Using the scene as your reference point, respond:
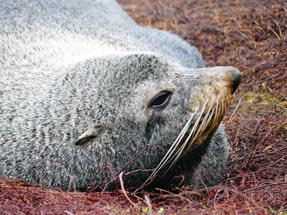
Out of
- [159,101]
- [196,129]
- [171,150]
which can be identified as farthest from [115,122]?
[196,129]

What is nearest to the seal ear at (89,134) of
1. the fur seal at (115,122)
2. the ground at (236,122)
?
Result: the fur seal at (115,122)

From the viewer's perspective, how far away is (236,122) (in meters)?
7.57

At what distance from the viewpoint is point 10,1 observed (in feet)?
27.1

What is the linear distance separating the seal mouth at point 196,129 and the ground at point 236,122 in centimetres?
26

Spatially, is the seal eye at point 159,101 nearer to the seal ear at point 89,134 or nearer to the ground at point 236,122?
the seal ear at point 89,134

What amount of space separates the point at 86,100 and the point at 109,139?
37 cm

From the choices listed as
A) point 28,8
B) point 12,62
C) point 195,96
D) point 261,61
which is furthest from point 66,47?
point 261,61

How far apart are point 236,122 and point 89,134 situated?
225cm

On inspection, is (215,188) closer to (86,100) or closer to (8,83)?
(86,100)

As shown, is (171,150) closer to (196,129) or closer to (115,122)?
(196,129)

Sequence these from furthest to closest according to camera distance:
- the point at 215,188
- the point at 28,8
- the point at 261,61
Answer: the point at 261,61, the point at 28,8, the point at 215,188

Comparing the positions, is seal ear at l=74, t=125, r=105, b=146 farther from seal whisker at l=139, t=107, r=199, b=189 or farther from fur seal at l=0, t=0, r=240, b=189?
seal whisker at l=139, t=107, r=199, b=189

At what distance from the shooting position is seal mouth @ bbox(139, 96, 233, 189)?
223 inches

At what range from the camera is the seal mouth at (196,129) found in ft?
18.6
